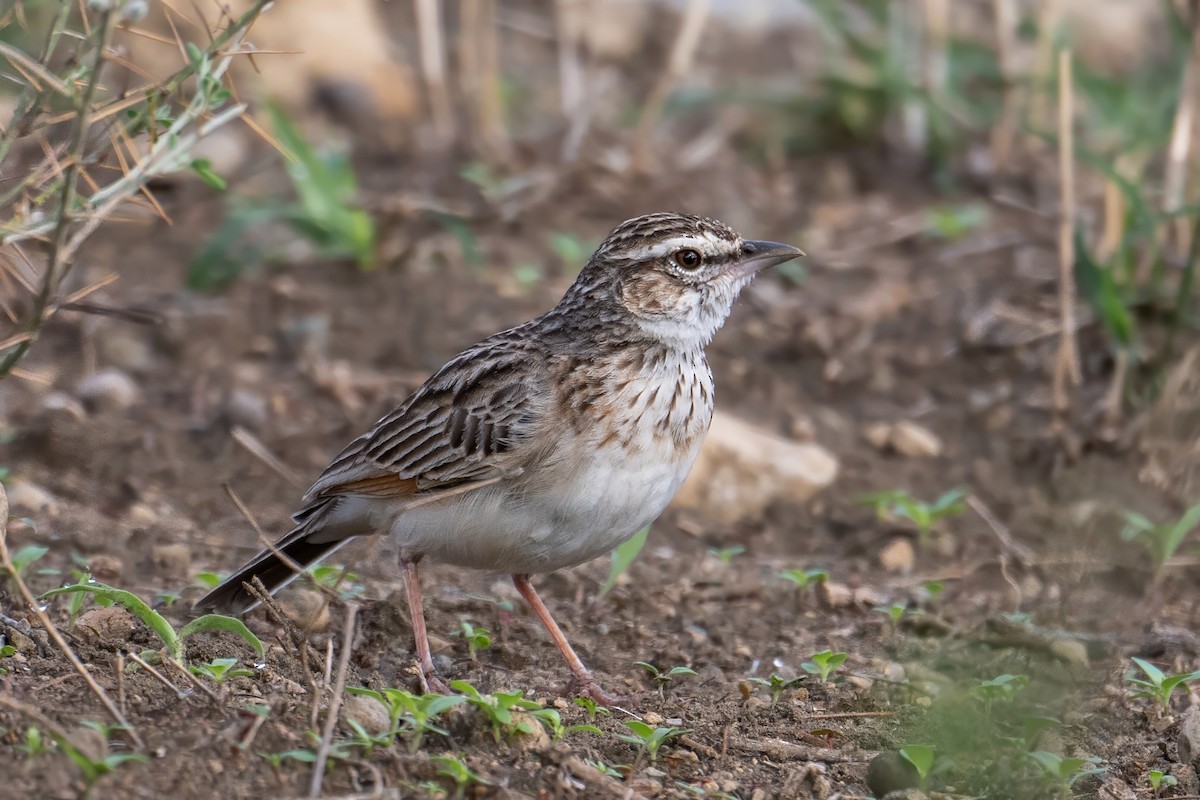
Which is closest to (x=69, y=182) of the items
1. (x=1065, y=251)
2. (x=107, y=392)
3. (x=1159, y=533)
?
(x=107, y=392)

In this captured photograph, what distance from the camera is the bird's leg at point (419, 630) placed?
16.6ft

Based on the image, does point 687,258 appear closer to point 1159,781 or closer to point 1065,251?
point 1159,781

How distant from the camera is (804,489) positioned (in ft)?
25.0

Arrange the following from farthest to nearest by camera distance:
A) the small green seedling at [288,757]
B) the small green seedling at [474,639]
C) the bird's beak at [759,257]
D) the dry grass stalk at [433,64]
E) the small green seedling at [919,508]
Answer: the dry grass stalk at [433,64] → the small green seedling at [919,508] → the bird's beak at [759,257] → the small green seedling at [474,639] → the small green seedling at [288,757]

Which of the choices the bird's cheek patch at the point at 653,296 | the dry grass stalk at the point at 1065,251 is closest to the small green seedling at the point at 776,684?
the bird's cheek patch at the point at 653,296

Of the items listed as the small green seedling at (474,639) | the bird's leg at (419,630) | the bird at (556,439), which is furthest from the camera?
the small green seedling at (474,639)

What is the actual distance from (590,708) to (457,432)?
4.40 feet

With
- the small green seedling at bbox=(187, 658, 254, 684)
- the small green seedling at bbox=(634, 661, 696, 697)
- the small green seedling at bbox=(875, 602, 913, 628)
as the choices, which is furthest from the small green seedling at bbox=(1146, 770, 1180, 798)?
the small green seedling at bbox=(187, 658, 254, 684)

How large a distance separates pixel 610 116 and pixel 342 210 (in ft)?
11.4

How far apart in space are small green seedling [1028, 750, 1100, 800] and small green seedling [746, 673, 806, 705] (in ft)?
3.36

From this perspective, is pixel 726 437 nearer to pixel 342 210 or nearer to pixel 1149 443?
pixel 1149 443

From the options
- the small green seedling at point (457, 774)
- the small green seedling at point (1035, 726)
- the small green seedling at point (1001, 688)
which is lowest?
the small green seedling at point (1001, 688)

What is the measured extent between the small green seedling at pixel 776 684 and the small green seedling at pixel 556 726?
777 mm

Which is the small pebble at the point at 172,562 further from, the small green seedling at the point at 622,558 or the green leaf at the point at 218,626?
the small green seedling at the point at 622,558
